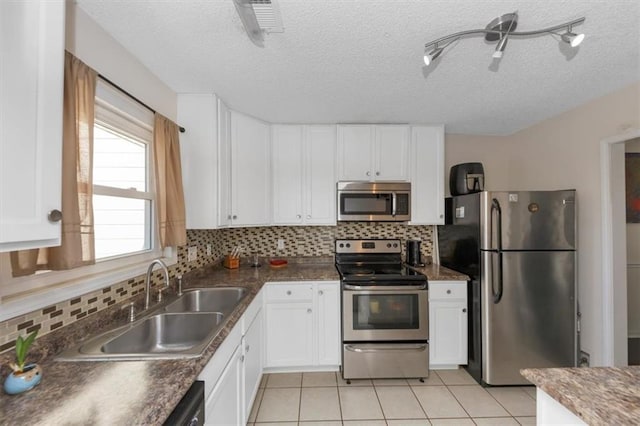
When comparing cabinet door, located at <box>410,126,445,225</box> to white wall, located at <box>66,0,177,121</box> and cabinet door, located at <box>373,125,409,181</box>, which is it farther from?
white wall, located at <box>66,0,177,121</box>

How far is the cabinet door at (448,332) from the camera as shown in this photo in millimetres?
2408

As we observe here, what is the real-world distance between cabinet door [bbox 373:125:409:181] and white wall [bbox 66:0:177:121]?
1.93 metres

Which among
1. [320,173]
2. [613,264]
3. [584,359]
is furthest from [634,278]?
[320,173]

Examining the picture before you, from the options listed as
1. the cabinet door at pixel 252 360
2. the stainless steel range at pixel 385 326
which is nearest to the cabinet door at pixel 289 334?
the cabinet door at pixel 252 360

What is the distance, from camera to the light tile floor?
1.88 metres

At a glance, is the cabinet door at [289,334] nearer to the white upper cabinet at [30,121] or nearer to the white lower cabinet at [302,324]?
the white lower cabinet at [302,324]

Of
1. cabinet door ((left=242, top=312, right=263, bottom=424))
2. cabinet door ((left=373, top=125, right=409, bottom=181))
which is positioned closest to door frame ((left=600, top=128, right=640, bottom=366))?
cabinet door ((left=373, top=125, right=409, bottom=181))

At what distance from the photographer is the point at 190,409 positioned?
89 cm

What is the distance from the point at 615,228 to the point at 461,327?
4.63 feet

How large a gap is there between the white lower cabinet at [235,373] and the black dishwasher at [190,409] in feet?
0.28

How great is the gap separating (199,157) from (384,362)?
7.54 feet

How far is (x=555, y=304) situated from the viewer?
2.18 m

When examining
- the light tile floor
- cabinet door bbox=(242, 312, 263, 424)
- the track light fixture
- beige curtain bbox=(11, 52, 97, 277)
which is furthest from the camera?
the light tile floor

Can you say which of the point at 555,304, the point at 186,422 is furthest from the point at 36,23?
the point at 555,304
